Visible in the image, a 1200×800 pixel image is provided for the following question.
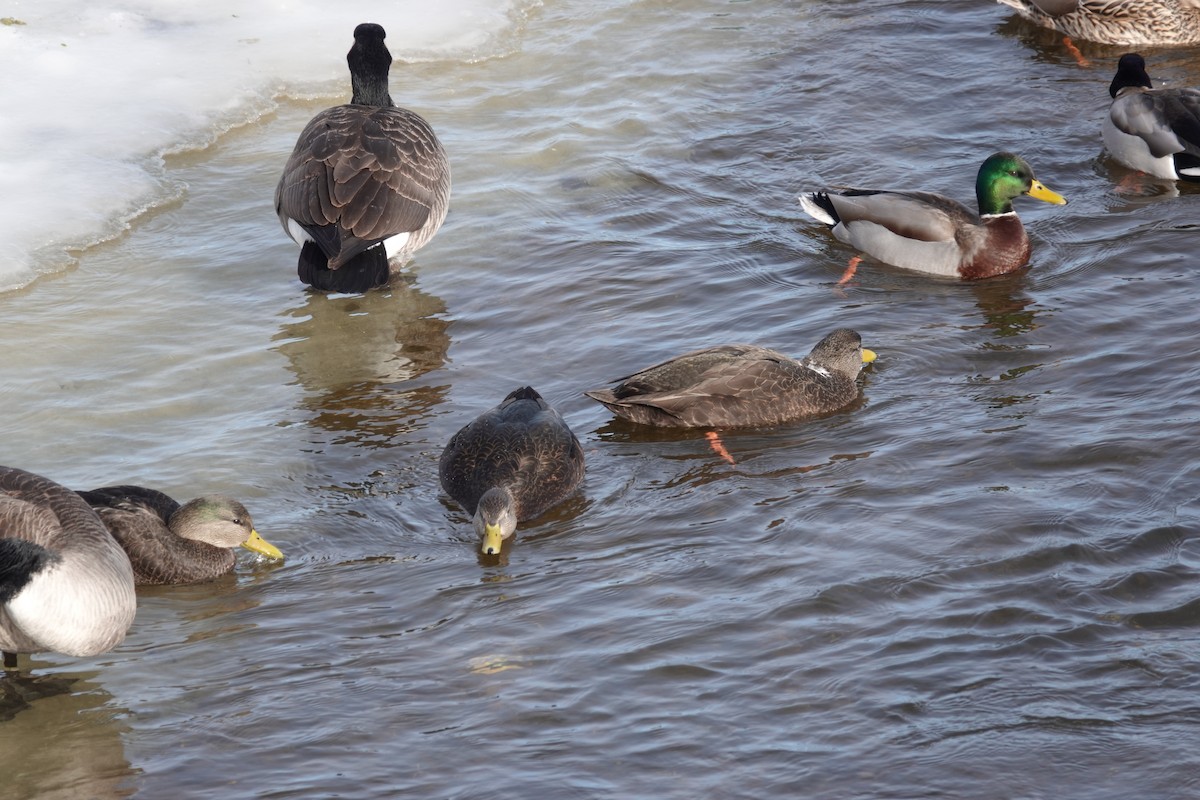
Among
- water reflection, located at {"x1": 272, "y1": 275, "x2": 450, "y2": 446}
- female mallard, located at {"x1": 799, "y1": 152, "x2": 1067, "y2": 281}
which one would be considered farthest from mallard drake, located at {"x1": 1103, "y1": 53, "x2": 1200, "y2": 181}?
water reflection, located at {"x1": 272, "y1": 275, "x2": 450, "y2": 446}

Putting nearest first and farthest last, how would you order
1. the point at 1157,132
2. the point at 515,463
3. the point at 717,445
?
1. the point at 515,463
2. the point at 717,445
3. the point at 1157,132

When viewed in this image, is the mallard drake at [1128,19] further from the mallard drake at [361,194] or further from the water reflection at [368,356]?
the water reflection at [368,356]

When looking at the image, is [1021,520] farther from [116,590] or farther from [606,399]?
[116,590]

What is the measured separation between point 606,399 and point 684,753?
3132 mm

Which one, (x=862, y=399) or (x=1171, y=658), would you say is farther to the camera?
(x=862, y=399)

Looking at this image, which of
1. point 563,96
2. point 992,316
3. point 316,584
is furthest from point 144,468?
point 563,96

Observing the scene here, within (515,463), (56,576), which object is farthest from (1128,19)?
(56,576)

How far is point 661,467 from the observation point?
7.47 metres

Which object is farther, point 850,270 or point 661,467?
point 850,270

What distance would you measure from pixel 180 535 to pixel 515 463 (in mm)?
1625

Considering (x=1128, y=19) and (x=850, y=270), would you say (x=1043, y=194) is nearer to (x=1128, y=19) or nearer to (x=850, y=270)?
(x=850, y=270)

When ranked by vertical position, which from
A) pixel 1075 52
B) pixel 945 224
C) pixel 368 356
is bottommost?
pixel 368 356

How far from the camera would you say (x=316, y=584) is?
640 centimetres

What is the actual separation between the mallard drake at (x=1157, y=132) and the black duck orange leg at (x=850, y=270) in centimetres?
239
